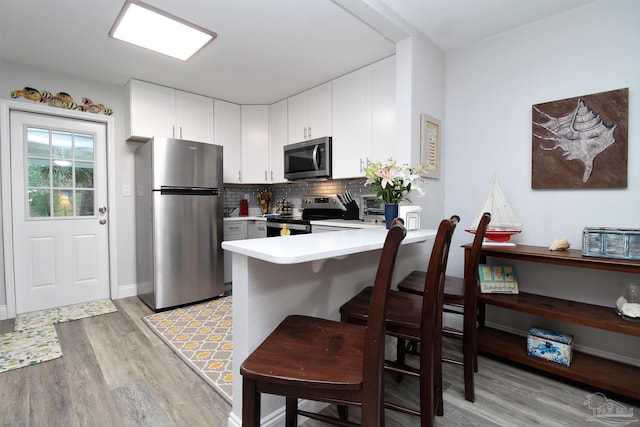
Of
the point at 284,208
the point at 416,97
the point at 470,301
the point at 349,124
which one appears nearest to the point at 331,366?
the point at 470,301

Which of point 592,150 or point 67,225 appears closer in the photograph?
point 592,150

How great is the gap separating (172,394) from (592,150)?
10.1ft

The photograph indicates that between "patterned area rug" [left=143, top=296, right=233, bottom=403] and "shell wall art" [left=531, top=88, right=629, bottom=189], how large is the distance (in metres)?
2.60

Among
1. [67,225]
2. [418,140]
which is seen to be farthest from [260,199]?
[418,140]

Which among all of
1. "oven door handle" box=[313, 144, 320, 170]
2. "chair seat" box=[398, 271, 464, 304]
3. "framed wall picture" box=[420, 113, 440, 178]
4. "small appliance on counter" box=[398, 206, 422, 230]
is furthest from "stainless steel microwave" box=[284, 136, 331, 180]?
"chair seat" box=[398, 271, 464, 304]

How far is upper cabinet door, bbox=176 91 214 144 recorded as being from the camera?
3566mm

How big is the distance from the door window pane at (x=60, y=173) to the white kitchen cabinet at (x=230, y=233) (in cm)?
147

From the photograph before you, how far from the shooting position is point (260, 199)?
15.3 ft

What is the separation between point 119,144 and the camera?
3.49 meters

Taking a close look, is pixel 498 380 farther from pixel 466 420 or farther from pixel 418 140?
pixel 418 140

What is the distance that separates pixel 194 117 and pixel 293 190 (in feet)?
5.32

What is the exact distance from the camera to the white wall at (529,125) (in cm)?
194

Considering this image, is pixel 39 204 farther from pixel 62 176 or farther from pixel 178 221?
pixel 178 221

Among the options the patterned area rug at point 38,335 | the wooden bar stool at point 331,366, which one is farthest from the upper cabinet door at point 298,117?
the wooden bar stool at point 331,366
